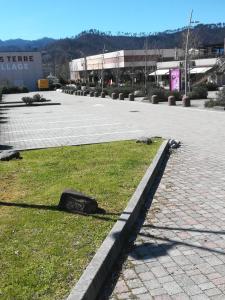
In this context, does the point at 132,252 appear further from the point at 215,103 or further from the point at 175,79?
the point at 175,79

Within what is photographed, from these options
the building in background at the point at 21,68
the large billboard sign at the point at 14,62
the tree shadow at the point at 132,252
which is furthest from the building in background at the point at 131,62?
the tree shadow at the point at 132,252

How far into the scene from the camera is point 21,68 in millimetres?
89375

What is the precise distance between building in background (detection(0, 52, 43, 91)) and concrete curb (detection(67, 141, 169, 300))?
83.9 metres

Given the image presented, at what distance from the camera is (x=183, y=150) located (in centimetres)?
1162

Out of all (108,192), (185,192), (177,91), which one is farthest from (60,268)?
(177,91)

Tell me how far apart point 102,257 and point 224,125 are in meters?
13.1

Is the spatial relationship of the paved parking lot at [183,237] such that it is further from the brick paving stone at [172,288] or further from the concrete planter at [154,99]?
the concrete planter at [154,99]

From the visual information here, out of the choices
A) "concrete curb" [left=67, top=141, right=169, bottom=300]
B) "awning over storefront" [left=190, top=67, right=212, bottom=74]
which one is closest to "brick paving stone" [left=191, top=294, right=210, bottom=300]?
"concrete curb" [left=67, top=141, right=169, bottom=300]

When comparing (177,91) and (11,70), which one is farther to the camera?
(11,70)

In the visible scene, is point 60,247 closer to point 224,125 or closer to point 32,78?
point 224,125

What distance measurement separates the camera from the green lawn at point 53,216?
14.0 ft

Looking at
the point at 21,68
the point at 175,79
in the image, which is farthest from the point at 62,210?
the point at 21,68

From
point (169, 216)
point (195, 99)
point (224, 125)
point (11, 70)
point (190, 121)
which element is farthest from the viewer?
point (11, 70)

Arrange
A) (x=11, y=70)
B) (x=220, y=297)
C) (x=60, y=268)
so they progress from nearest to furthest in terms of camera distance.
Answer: (x=220, y=297) → (x=60, y=268) → (x=11, y=70)
